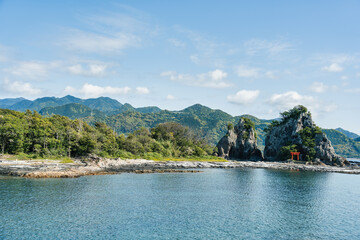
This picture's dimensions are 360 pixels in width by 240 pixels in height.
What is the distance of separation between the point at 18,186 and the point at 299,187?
Answer: 201 ft

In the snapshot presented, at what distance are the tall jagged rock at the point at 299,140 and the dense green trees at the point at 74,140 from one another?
42.1 meters

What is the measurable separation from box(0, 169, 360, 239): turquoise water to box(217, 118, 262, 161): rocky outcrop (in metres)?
82.0

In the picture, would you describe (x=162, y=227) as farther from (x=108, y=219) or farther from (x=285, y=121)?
(x=285, y=121)

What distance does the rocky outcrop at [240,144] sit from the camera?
138875mm

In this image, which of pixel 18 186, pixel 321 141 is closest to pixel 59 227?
pixel 18 186

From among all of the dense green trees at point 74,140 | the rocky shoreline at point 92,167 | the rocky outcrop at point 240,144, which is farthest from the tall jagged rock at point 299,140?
the dense green trees at point 74,140

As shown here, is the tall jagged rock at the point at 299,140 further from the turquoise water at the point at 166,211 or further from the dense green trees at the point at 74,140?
the turquoise water at the point at 166,211

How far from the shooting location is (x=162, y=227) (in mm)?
30281

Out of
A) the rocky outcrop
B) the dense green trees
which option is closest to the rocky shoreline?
the dense green trees

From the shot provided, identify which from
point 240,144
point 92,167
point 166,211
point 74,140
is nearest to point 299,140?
point 240,144

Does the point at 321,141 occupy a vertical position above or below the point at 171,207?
above

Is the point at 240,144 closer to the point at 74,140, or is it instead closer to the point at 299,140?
the point at 299,140

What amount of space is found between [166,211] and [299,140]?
10737 cm

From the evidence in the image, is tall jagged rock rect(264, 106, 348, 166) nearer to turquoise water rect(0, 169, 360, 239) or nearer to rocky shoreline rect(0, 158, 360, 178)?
rocky shoreline rect(0, 158, 360, 178)
